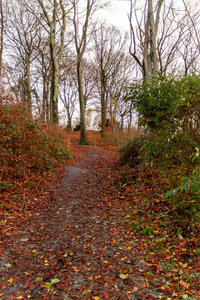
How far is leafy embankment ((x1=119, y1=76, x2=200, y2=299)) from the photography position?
3064 millimetres

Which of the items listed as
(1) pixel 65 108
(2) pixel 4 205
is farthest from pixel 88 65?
(2) pixel 4 205

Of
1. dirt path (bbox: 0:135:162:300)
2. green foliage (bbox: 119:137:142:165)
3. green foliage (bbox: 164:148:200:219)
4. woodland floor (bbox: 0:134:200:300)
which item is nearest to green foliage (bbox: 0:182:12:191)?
woodland floor (bbox: 0:134:200:300)

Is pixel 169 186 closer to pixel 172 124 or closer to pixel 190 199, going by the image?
pixel 190 199

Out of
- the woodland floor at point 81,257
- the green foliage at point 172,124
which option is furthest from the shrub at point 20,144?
the green foliage at point 172,124

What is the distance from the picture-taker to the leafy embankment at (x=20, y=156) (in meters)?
5.89

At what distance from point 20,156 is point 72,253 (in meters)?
3.97

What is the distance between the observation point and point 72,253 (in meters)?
3.62

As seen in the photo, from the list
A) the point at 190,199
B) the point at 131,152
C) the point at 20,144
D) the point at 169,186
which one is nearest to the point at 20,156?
the point at 20,144

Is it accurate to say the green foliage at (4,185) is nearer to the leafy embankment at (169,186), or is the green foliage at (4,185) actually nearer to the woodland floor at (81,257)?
the woodland floor at (81,257)

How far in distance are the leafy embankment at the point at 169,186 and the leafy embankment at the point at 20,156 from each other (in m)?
3.11

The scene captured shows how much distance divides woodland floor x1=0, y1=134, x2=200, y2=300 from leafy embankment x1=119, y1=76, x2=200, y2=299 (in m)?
0.04

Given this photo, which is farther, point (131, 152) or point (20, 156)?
point (131, 152)

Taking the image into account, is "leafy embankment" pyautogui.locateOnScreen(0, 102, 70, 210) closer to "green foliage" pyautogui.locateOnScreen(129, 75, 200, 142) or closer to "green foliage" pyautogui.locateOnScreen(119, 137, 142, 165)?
"green foliage" pyautogui.locateOnScreen(119, 137, 142, 165)

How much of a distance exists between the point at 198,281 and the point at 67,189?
5.06 meters
